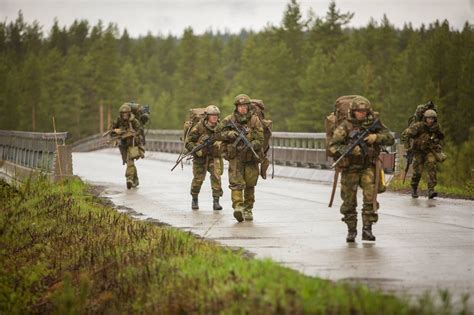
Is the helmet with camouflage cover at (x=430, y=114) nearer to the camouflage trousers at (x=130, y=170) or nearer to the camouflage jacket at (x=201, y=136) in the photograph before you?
the camouflage jacket at (x=201, y=136)

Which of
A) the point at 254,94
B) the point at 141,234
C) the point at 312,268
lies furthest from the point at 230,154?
the point at 254,94

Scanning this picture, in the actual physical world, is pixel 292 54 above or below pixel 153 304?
above

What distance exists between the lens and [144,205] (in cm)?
1955

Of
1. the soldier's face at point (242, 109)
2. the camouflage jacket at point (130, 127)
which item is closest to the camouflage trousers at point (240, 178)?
Result: the soldier's face at point (242, 109)

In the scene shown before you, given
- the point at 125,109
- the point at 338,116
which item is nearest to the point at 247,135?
the point at 338,116

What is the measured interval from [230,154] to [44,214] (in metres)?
3.34

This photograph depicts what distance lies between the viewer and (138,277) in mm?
10859

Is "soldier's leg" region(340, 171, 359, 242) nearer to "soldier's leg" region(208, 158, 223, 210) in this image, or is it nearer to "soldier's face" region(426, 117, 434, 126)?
"soldier's leg" region(208, 158, 223, 210)

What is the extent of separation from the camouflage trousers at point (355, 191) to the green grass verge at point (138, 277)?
1851 mm

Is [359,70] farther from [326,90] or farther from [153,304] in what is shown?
[153,304]

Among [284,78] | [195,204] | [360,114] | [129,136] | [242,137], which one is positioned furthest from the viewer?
[284,78]

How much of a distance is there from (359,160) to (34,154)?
54.0ft

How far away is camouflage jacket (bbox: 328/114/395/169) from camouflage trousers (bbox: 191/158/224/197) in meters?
5.67

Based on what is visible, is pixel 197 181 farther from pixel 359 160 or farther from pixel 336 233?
pixel 359 160
